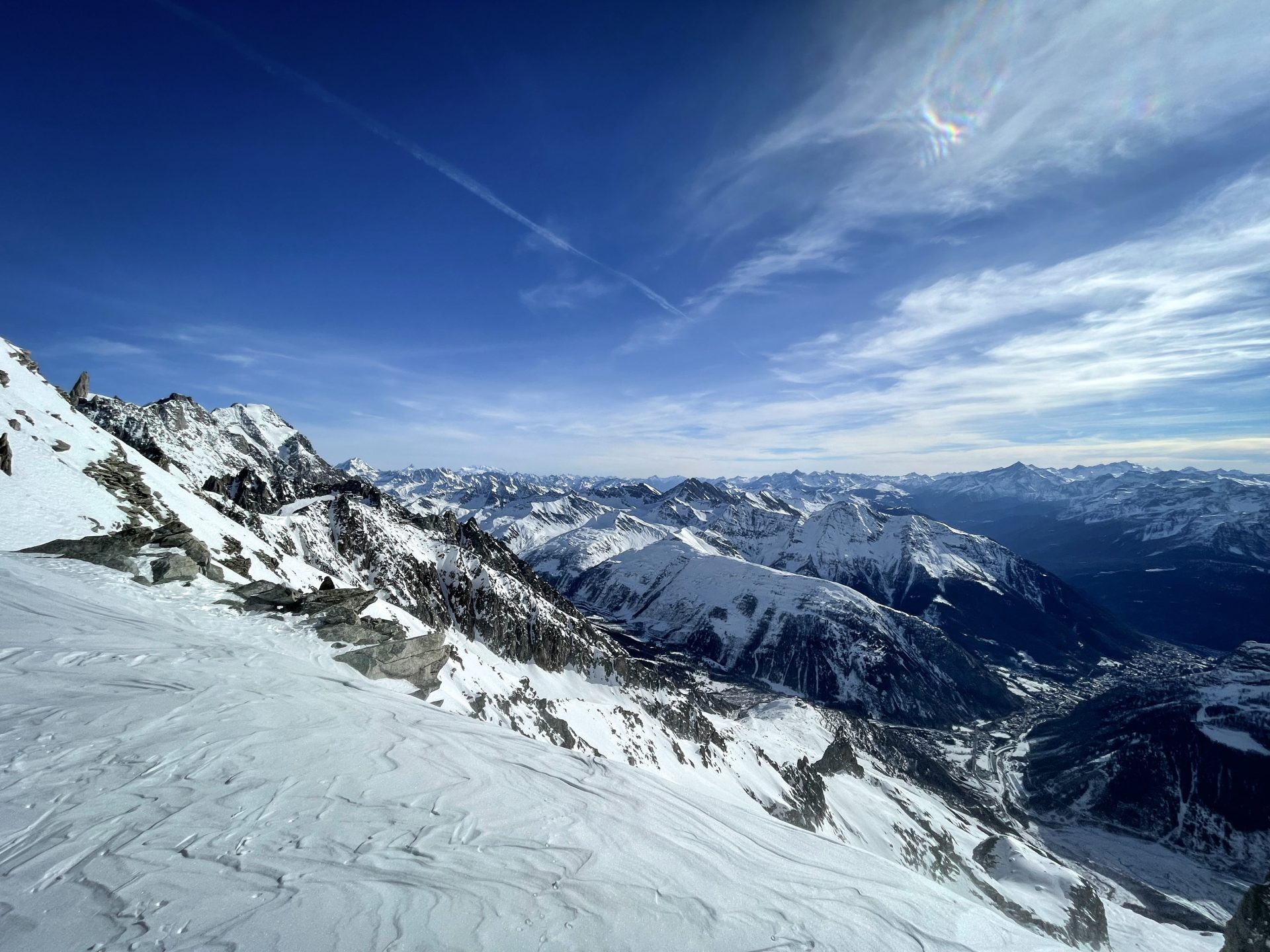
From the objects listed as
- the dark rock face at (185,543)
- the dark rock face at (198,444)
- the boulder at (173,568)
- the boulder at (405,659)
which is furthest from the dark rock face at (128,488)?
the dark rock face at (198,444)

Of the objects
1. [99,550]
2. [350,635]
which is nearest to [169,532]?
[99,550]

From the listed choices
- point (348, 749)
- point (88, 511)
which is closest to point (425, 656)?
point (348, 749)

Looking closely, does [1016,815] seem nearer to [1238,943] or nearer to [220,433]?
[1238,943]

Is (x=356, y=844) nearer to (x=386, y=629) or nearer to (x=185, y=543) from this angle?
(x=386, y=629)

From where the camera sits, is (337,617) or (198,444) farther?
(198,444)

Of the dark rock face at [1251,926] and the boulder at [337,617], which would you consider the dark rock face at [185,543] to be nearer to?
the boulder at [337,617]

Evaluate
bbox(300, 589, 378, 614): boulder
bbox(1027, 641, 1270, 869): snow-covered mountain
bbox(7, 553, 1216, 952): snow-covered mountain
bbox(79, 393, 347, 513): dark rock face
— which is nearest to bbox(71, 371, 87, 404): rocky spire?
bbox(79, 393, 347, 513): dark rock face

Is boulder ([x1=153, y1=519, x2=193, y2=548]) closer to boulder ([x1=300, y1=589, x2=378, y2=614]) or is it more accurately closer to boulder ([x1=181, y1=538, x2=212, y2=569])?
boulder ([x1=181, y1=538, x2=212, y2=569])
